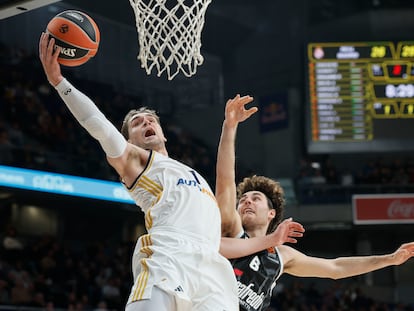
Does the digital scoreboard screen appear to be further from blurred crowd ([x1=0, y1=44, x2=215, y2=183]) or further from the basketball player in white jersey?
the basketball player in white jersey

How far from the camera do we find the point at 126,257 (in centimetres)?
1573

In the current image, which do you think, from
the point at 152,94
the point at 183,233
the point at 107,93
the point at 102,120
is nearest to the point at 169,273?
the point at 183,233

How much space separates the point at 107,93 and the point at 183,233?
14804 millimetres

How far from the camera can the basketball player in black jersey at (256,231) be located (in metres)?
4.36

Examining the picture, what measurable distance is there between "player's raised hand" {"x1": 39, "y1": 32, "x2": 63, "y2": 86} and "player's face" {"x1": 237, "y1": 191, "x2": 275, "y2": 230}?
5.01 feet

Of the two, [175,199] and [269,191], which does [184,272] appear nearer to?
[175,199]

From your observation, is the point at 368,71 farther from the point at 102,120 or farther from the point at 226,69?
the point at 102,120

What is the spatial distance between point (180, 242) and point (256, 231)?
1.13 meters

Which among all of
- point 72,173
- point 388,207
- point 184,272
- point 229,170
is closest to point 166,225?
point 184,272

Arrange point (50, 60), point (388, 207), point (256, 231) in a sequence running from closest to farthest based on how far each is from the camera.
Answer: point (50, 60)
point (256, 231)
point (388, 207)

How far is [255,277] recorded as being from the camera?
443 centimetres

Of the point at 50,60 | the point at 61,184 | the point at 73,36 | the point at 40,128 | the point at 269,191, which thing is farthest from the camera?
the point at 40,128

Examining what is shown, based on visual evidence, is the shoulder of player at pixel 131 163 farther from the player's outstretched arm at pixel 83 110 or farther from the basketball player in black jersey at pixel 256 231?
the basketball player in black jersey at pixel 256 231

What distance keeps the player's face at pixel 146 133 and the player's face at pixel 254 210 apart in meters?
0.86
